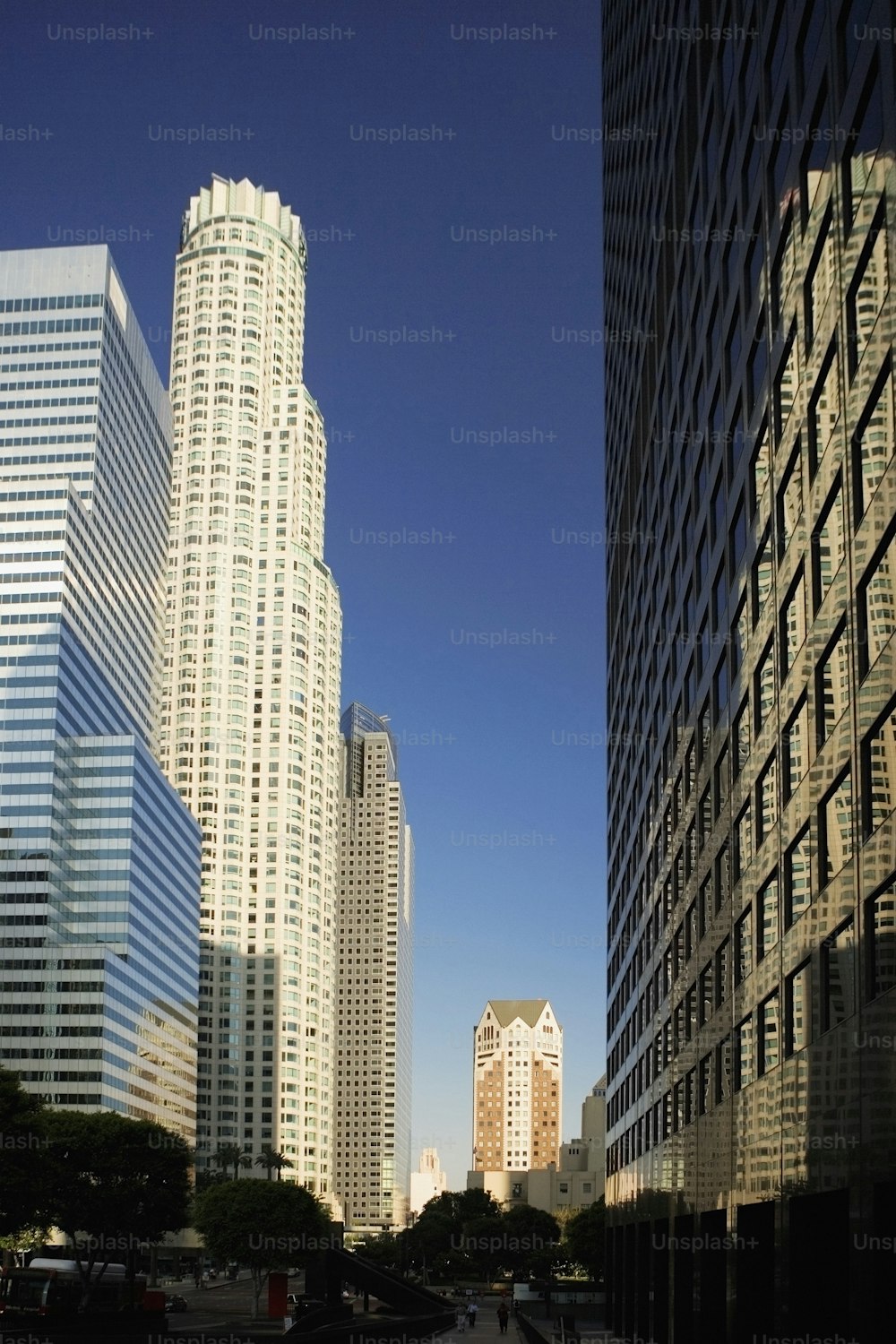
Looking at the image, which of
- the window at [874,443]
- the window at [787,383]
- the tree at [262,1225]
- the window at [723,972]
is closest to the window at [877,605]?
the window at [874,443]

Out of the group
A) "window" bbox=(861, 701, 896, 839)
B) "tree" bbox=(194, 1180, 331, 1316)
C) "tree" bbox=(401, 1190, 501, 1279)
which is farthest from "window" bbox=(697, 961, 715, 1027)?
"tree" bbox=(401, 1190, 501, 1279)

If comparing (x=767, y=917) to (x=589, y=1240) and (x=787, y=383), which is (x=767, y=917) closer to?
(x=787, y=383)

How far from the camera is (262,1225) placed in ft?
319

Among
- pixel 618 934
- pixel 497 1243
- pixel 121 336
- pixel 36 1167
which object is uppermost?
pixel 121 336

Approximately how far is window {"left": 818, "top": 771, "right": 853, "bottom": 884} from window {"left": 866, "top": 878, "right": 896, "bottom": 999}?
168 centimetres

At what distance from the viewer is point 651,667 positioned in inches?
2564

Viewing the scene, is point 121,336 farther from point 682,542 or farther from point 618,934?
point 682,542

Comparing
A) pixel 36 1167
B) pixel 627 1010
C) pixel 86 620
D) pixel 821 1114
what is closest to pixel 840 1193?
pixel 821 1114

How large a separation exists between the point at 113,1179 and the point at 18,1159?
27905 mm

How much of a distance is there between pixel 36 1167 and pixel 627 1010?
108 ft

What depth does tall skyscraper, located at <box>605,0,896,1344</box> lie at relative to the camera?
25297 mm

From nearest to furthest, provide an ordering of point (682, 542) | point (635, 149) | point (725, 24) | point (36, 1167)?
point (725, 24), point (682, 542), point (36, 1167), point (635, 149)

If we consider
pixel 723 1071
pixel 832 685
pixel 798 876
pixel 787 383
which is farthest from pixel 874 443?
pixel 723 1071

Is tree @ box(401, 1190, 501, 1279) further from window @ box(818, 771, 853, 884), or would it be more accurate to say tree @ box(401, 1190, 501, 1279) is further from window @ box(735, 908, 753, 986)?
window @ box(818, 771, 853, 884)
